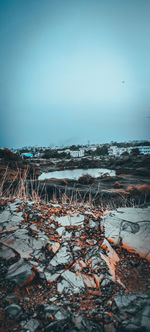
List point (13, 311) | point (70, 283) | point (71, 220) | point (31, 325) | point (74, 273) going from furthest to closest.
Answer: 1. point (71, 220)
2. point (74, 273)
3. point (70, 283)
4. point (13, 311)
5. point (31, 325)

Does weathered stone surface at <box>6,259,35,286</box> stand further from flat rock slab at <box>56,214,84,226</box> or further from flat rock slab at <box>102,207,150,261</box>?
flat rock slab at <box>102,207,150,261</box>

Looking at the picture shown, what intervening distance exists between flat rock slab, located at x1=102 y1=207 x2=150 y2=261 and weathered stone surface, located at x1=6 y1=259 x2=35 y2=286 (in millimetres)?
1408

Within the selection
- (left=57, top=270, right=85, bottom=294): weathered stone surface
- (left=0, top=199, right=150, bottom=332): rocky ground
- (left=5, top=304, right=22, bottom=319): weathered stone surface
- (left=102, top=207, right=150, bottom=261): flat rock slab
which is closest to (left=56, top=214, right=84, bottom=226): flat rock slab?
(left=0, top=199, right=150, bottom=332): rocky ground

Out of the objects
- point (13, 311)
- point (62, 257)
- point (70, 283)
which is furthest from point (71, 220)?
point (13, 311)

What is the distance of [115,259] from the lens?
2189mm

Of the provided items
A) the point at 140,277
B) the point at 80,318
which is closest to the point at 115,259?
the point at 140,277

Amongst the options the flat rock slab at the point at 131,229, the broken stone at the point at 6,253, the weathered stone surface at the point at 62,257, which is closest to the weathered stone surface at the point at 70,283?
the weathered stone surface at the point at 62,257

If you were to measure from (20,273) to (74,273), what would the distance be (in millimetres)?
685

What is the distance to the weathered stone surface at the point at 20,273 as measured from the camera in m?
1.72

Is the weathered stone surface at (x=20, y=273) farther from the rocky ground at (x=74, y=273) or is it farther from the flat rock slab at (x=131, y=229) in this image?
the flat rock slab at (x=131, y=229)

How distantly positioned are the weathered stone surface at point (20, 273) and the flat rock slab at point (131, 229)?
1.41 metres

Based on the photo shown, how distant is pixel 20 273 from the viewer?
70.2 inches

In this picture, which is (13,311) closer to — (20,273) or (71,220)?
(20,273)

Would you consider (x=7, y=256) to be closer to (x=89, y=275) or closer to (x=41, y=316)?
(x=41, y=316)
